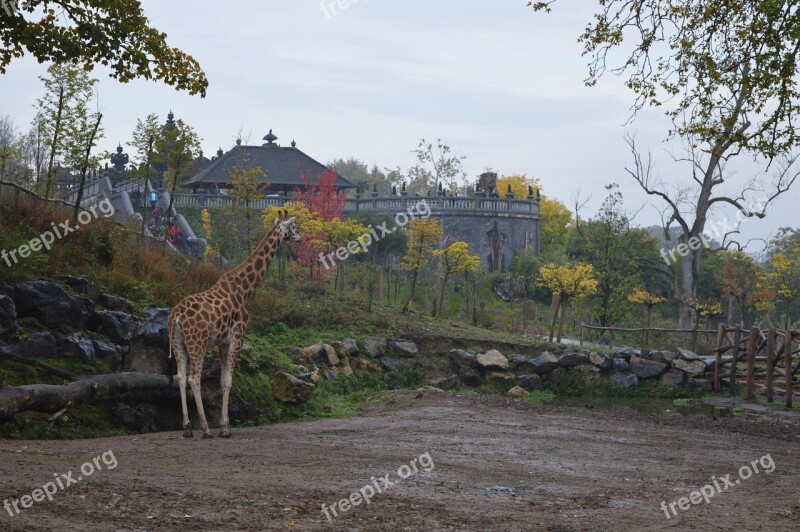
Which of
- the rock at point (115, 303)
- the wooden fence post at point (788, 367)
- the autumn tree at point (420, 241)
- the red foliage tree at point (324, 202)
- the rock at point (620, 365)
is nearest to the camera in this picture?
the rock at point (115, 303)

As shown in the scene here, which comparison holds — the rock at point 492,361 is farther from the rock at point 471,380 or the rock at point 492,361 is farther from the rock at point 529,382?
the rock at point 529,382

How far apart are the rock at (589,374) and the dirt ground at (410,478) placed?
335 inches

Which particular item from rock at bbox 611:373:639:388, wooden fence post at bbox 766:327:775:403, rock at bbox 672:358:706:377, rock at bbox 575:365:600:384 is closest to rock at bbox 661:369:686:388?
rock at bbox 672:358:706:377

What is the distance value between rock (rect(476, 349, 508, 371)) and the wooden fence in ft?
18.6

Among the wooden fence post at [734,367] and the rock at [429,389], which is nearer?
the rock at [429,389]

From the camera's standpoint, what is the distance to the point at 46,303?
15.0 m

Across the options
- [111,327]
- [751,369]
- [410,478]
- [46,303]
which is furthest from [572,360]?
[410,478]

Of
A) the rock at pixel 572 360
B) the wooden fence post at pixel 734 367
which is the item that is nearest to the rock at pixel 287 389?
the rock at pixel 572 360

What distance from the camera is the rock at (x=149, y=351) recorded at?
15.1 metres

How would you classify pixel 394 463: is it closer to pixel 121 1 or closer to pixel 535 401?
pixel 121 1

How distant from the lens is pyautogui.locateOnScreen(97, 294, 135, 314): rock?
16812mm

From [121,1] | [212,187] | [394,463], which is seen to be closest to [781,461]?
[394,463]

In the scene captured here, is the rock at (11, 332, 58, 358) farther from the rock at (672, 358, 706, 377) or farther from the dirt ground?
the rock at (672, 358, 706, 377)

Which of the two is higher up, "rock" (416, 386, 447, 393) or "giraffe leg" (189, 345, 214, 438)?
"giraffe leg" (189, 345, 214, 438)
